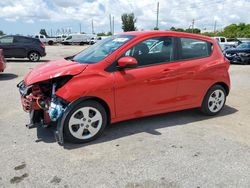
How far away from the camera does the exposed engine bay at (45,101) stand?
421 centimetres

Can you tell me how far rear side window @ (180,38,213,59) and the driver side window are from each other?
265mm

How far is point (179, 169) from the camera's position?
142 inches

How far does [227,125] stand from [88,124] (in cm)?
258

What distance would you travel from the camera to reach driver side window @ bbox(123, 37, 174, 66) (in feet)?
15.7

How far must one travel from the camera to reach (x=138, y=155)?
3980 mm

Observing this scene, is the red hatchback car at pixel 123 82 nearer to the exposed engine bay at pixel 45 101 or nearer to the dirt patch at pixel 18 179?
the exposed engine bay at pixel 45 101

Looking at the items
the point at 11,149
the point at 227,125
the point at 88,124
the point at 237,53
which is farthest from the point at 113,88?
the point at 237,53

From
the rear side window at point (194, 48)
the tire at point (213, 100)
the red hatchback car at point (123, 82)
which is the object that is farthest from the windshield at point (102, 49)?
the tire at point (213, 100)

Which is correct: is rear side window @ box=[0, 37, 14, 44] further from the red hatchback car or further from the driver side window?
the driver side window

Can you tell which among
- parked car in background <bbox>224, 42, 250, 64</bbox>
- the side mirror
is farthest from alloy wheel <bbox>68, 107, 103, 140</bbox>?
parked car in background <bbox>224, 42, 250, 64</bbox>

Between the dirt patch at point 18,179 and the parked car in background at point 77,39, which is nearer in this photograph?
the dirt patch at point 18,179

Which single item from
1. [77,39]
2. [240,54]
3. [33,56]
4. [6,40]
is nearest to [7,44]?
[6,40]

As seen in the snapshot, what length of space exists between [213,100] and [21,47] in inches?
553

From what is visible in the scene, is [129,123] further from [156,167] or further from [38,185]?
[38,185]
